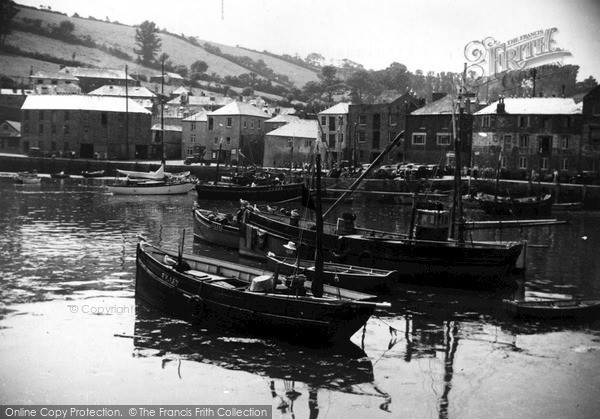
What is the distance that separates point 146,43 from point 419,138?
104364 millimetres

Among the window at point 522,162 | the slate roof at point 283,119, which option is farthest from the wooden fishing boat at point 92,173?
the window at point 522,162

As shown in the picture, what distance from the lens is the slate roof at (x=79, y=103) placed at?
303ft

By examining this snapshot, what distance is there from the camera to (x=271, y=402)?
16531mm

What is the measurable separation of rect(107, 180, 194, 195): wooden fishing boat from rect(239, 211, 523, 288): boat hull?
130 ft

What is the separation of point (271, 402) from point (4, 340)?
8811mm

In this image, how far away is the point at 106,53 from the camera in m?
156

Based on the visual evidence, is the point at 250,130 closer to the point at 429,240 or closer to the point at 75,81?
the point at 75,81

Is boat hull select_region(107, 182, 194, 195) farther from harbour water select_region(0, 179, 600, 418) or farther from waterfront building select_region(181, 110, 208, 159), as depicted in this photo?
harbour water select_region(0, 179, 600, 418)

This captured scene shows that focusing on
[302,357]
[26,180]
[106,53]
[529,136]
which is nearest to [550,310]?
[302,357]

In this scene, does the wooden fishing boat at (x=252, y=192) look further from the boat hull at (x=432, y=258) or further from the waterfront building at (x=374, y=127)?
the boat hull at (x=432, y=258)

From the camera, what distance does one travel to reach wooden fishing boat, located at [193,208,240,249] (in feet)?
125

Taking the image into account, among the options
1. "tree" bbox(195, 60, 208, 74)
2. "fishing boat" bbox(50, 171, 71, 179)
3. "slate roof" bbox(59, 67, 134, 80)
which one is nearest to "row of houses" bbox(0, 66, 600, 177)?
"fishing boat" bbox(50, 171, 71, 179)

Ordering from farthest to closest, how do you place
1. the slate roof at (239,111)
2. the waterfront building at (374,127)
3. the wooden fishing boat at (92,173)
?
1. the slate roof at (239,111)
2. the wooden fishing boat at (92,173)
3. the waterfront building at (374,127)

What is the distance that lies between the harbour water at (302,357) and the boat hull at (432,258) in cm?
88
